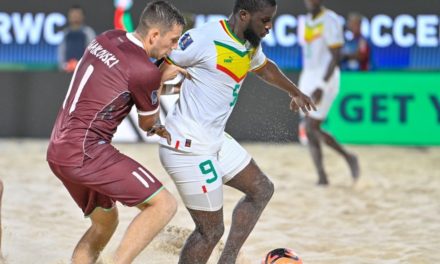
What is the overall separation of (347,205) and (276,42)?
19.6ft

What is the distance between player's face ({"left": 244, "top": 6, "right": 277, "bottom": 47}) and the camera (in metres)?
4.69

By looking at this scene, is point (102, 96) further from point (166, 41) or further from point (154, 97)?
point (166, 41)

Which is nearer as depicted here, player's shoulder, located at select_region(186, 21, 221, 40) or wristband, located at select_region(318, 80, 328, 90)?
player's shoulder, located at select_region(186, 21, 221, 40)

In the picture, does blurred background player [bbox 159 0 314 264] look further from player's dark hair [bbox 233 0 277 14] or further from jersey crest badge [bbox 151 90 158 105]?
jersey crest badge [bbox 151 90 158 105]

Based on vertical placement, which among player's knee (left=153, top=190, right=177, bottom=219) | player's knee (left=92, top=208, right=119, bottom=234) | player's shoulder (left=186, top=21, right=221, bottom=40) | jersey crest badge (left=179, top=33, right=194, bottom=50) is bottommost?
player's knee (left=92, top=208, right=119, bottom=234)

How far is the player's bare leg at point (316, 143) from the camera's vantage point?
A: 9.25m

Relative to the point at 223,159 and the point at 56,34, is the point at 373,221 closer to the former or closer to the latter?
the point at 223,159

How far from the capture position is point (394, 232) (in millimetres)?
6918

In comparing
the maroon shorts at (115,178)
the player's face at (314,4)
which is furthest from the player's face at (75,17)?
the maroon shorts at (115,178)

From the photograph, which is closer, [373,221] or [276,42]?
[373,221]

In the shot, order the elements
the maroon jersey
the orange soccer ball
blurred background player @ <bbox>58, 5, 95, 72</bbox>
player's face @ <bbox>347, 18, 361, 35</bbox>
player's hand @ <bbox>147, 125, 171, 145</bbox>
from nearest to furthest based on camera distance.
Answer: the maroon jersey
player's hand @ <bbox>147, 125, 171, 145</bbox>
the orange soccer ball
player's face @ <bbox>347, 18, 361, 35</bbox>
blurred background player @ <bbox>58, 5, 95, 72</bbox>

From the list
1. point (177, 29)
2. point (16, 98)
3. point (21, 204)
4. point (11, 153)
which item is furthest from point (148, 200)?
point (16, 98)

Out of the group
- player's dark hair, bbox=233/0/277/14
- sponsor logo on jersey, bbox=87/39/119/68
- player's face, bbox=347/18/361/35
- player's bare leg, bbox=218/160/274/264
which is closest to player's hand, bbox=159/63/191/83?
sponsor logo on jersey, bbox=87/39/119/68

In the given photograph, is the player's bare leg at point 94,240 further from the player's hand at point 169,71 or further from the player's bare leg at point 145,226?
the player's hand at point 169,71
